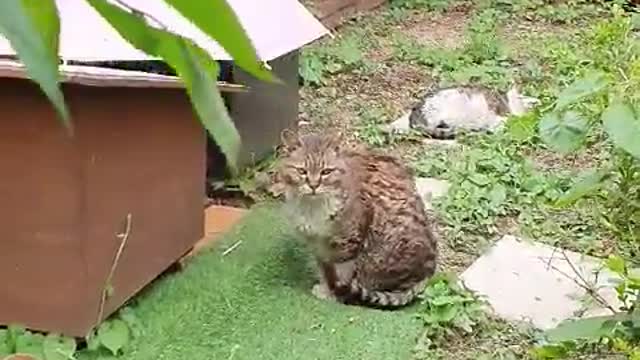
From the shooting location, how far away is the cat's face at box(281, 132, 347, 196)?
2.91 meters

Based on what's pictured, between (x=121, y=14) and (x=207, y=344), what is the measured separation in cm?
246

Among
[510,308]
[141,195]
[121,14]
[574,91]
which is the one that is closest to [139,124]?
[141,195]

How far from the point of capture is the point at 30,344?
247 centimetres

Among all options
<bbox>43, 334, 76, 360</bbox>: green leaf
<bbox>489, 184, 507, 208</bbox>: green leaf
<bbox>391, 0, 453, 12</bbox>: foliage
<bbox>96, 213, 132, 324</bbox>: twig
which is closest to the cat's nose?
<bbox>96, 213, 132, 324</bbox>: twig

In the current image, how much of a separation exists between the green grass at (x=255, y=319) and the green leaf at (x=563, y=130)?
1.15 meters

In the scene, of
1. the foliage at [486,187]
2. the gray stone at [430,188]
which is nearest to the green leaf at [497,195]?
the foliage at [486,187]

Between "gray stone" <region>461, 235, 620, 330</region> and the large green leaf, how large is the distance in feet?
8.52

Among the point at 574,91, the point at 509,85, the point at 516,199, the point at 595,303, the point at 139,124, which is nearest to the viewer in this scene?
the point at 574,91

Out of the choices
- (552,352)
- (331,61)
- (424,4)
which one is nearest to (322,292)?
(552,352)

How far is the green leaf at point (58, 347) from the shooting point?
2.42 m

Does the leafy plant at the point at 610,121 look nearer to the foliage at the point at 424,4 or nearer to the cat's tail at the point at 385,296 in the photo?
the cat's tail at the point at 385,296

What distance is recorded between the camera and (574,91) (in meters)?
1.60

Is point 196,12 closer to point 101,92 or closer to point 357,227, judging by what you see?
point 101,92

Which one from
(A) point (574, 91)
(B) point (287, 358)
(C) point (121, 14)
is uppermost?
(C) point (121, 14)
